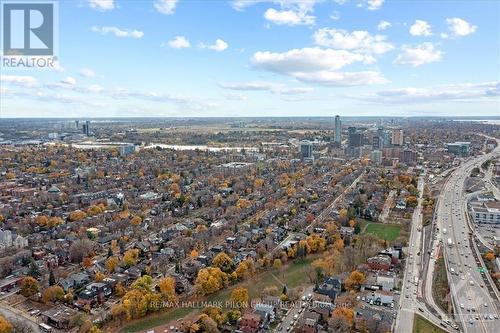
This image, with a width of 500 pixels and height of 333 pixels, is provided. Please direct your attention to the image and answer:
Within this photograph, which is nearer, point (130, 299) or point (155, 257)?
point (130, 299)

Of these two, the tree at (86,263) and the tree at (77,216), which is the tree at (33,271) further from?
the tree at (77,216)

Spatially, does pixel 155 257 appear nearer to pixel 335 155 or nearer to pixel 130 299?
pixel 130 299

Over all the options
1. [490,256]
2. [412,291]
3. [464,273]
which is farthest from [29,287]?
[490,256]

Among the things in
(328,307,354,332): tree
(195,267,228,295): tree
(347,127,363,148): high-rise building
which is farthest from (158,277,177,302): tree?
(347,127,363,148): high-rise building

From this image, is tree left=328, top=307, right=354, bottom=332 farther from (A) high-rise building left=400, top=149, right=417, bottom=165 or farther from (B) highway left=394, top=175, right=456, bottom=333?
(A) high-rise building left=400, top=149, right=417, bottom=165

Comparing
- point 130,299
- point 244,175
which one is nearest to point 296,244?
point 130,299

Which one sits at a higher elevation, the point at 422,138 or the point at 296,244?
the point at 422,138
